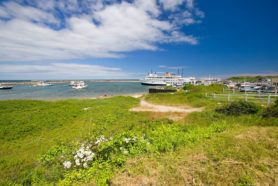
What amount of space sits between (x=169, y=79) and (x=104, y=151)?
99979 millimetres

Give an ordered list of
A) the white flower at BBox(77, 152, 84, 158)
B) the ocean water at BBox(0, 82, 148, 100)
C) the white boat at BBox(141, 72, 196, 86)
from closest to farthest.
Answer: the white flower at BBox(77, 152, 84, 158)
the ocean water at BBox(0, 82, 148, 100)
the white boat at BBox(141, 72, 196, 86)

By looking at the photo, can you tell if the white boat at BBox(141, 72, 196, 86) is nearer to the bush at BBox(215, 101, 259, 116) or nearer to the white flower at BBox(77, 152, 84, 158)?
the bush at BBox(215, 101, 259, 116)

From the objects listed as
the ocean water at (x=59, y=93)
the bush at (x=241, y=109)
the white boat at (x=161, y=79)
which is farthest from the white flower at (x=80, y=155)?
the white boat at (x=161, y=79)

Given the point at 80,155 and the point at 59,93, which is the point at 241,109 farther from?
the point at 59,93

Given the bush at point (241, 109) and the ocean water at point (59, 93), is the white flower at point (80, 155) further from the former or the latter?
the ocean water at point (59, 93)

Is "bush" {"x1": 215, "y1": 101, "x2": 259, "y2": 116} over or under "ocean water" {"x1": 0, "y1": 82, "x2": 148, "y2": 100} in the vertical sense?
over

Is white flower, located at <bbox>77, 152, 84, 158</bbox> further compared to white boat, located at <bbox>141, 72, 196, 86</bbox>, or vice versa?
white boat, located at <bbox>141, 72, 196, 86</bbox>

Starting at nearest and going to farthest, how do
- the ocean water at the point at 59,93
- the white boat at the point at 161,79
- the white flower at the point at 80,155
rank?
the white flower at the point at 80,155
the ocean water at the point at 59,93
the white boat at the point at 161,79

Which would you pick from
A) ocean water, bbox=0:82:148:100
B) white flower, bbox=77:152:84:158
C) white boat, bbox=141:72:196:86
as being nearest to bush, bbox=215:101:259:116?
white flower, bbox=77:152:84:158

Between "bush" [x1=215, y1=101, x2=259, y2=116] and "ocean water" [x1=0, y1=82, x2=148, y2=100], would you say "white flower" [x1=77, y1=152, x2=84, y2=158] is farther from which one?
"ocean water" [x1=0, y1=82, x2=148, y2=100]

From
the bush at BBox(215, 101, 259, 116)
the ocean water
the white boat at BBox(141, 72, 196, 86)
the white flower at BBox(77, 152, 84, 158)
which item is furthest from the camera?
the white boat at BBox(141, 72, 196, 86)

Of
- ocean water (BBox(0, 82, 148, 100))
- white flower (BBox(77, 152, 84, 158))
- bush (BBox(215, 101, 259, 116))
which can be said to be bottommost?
ocean water (BBox(0, 82, 148, 100))

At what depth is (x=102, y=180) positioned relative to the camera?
3.88 meters

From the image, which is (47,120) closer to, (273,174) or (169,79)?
(273,174)
